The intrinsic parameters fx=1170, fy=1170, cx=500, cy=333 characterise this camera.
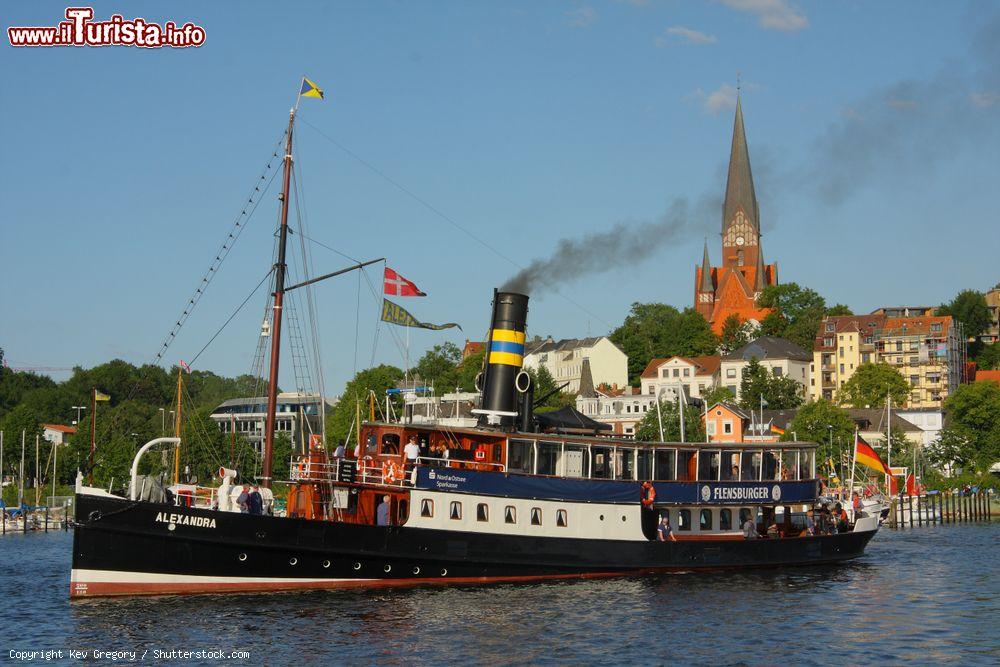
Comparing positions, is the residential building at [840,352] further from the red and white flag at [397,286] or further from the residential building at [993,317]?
the red and white flag at [397,286]

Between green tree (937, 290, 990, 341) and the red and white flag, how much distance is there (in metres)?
136

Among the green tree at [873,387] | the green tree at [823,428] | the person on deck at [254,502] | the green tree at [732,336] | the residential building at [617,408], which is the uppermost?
the green tree at [732,336]

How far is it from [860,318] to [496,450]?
118602 millimetres

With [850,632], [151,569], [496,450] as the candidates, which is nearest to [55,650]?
[151,569]

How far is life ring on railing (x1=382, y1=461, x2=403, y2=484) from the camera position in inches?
1336

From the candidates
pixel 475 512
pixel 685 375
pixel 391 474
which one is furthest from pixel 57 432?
pixel 475 512

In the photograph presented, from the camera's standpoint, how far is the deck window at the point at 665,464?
3766 centimetres

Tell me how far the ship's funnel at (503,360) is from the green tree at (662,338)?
408 ft

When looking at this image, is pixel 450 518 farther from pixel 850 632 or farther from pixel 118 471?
pixel 118 471

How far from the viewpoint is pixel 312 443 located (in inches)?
1355

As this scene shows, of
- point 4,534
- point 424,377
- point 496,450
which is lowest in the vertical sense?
point 4,534

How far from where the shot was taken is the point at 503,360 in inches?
1451

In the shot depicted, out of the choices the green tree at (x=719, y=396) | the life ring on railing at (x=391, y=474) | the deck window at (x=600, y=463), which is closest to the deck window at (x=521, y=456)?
the deck window at (x=600, y=463)

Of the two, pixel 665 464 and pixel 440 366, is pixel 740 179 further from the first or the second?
pixel 665 464
